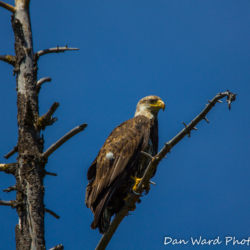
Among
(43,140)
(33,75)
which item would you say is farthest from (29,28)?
(43,140)

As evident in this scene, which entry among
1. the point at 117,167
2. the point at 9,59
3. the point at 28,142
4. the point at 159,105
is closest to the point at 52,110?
the point at 28,142

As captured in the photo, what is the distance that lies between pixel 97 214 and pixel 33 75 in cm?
233

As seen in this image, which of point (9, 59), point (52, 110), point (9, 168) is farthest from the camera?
point (9, 59)

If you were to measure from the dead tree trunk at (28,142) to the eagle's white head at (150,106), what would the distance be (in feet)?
7.87

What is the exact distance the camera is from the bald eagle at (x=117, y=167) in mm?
5410

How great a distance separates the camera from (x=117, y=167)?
568 centimetres

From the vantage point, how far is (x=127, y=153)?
230 inches

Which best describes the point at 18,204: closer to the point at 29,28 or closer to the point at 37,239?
the point at 37,239

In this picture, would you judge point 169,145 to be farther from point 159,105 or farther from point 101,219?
point 159,105

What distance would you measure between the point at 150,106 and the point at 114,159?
70.0 inches

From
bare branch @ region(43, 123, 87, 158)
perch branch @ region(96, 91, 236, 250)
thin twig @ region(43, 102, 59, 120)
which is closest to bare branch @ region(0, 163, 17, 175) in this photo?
bare branch @ region(43, 123, 87, 158)

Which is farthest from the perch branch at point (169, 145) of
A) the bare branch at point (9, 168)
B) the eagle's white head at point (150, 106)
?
the eagle's white head at point (150, 106)

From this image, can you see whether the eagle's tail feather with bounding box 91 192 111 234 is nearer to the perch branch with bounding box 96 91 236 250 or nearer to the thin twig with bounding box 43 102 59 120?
the perch branch with bounding box 96 91 236 250

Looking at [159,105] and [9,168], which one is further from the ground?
[159,105]
